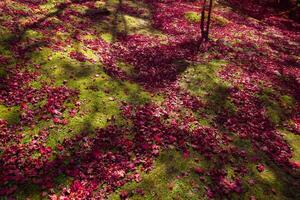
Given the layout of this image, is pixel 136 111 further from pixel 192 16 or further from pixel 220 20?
pixel 220 20

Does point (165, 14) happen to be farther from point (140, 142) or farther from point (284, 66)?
point (140, 142)

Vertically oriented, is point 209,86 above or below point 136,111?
below

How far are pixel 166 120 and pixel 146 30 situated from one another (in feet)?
43.0

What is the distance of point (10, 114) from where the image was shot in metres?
12.9

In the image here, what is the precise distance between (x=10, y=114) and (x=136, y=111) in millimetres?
5831

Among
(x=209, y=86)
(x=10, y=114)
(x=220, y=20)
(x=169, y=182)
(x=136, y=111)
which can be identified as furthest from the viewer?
(x=220, y=20)

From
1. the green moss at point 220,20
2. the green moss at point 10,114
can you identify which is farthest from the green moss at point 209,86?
the green moss at point 220,20

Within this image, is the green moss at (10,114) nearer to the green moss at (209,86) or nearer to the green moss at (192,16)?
the green moss at (209,86)

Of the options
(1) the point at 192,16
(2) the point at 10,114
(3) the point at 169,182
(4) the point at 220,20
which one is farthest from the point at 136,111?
(4) the point at 220,20

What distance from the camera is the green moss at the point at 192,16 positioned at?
29.2 meters

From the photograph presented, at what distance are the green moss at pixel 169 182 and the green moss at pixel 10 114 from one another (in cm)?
583

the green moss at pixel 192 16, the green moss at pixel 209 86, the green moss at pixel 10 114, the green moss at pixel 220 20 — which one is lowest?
the green moss at pixel 209 86

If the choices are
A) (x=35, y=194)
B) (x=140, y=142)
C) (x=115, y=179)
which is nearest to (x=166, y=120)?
(x=140, y=142)

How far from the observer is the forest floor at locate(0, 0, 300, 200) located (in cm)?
1088
